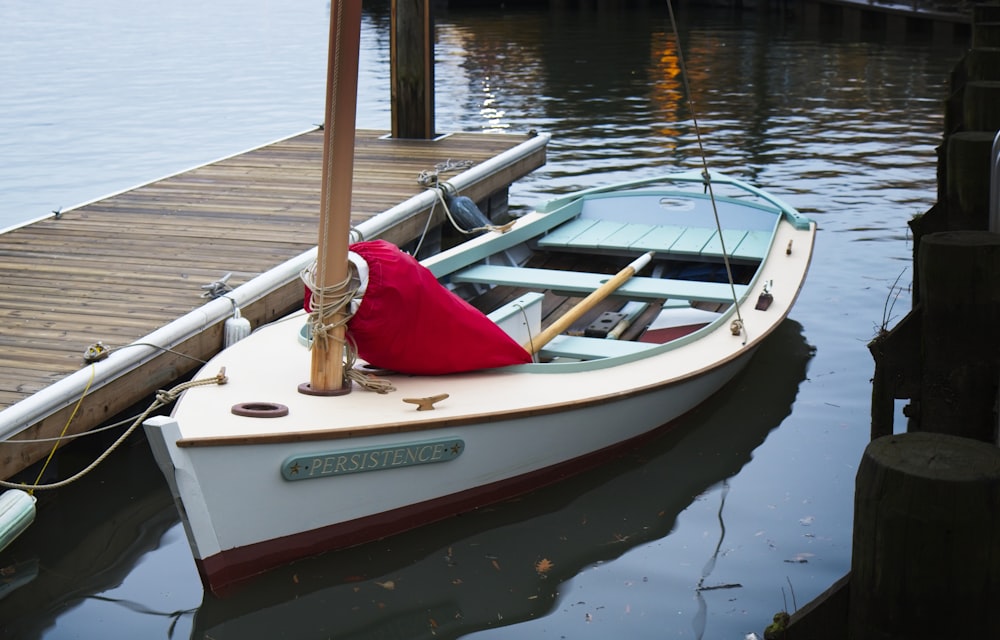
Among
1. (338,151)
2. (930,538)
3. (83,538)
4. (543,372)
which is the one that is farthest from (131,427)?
(930,538)

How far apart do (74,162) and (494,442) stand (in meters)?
10.9

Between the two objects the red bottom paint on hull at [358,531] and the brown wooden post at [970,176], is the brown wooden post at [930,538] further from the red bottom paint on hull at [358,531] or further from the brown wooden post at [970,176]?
the brown wooden post at [970,176]

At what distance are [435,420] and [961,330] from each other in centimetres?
194

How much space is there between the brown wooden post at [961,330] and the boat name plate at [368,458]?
1827 millimetres

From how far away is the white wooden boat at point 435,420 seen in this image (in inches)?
174

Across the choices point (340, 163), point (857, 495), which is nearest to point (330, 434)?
point (340, 163)

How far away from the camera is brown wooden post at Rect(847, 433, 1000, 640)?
2586 mm

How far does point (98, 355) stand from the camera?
5469 mm

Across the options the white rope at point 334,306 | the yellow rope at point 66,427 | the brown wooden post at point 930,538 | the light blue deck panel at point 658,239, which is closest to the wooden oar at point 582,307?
the light blue deck panel at point 658,239

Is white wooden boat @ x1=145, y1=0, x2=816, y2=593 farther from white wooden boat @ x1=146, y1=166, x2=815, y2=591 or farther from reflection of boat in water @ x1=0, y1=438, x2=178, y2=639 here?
reflection of boat in water @ x1=0, y1=438, x2=178, y2=639

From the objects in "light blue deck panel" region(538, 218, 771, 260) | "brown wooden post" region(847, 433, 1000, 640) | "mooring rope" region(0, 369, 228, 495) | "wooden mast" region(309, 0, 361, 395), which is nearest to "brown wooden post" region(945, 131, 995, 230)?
"light blue deck panel" region(538, 218, 771, 260)

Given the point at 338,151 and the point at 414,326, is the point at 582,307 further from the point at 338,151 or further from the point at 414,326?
the point at 338,151

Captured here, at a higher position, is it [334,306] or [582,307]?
[334,306]

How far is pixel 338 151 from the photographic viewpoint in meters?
4.66
